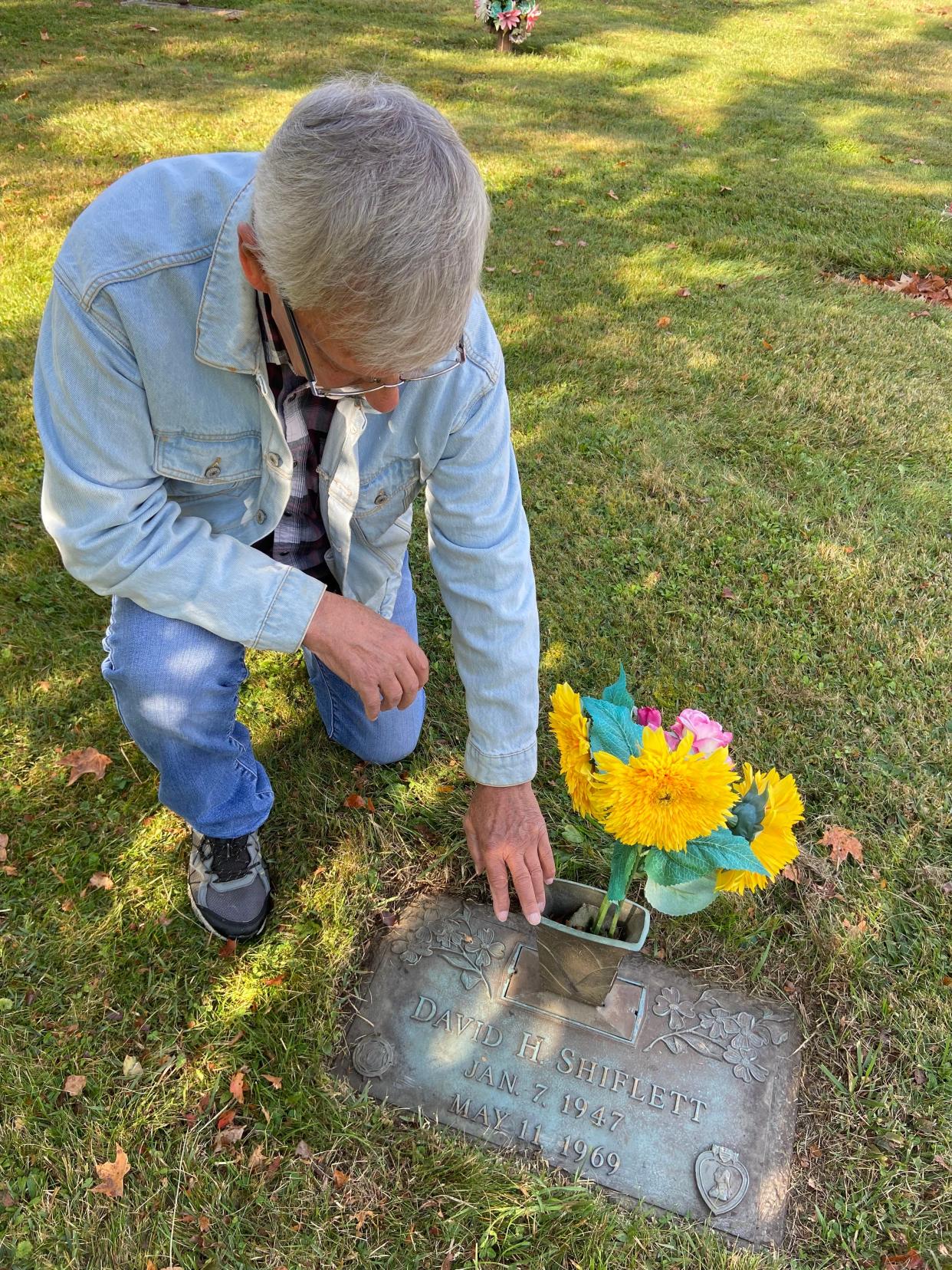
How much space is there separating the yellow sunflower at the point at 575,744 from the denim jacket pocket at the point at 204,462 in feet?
2.53

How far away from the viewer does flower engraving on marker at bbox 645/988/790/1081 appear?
75.4 inches

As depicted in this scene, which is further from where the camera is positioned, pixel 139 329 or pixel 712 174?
pixel 712 174

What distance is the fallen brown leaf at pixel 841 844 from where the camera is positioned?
2.29 metres

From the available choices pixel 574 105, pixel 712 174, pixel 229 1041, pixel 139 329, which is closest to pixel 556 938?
pixel 229 1041

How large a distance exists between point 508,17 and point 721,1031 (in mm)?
9988

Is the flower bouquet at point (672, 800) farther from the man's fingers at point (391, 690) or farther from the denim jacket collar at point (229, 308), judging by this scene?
the denim jacket collar at point (229, 308)

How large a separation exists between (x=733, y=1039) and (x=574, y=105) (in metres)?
8.15

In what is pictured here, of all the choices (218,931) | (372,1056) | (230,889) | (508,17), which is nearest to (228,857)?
(230,889)

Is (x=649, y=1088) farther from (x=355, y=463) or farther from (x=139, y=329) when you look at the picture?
(x=139, y=329)

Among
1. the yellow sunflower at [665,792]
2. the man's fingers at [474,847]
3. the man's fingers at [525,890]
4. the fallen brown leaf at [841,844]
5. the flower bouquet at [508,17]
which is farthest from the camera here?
the flower bouquet at [508,17]

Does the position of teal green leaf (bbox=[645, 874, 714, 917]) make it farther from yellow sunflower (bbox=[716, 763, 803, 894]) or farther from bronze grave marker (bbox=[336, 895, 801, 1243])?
bronze grave marker (bbox=[336, 895, 801, 1243])

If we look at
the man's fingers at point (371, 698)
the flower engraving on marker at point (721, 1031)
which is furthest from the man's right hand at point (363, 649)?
the flower engraving on marker at point (721, 1031)

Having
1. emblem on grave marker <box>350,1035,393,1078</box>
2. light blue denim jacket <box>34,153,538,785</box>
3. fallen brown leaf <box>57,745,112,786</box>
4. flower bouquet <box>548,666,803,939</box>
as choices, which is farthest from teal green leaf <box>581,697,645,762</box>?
fallen brown leaf <box>57,745,112,786</box>

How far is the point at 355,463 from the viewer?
68.8 inches
